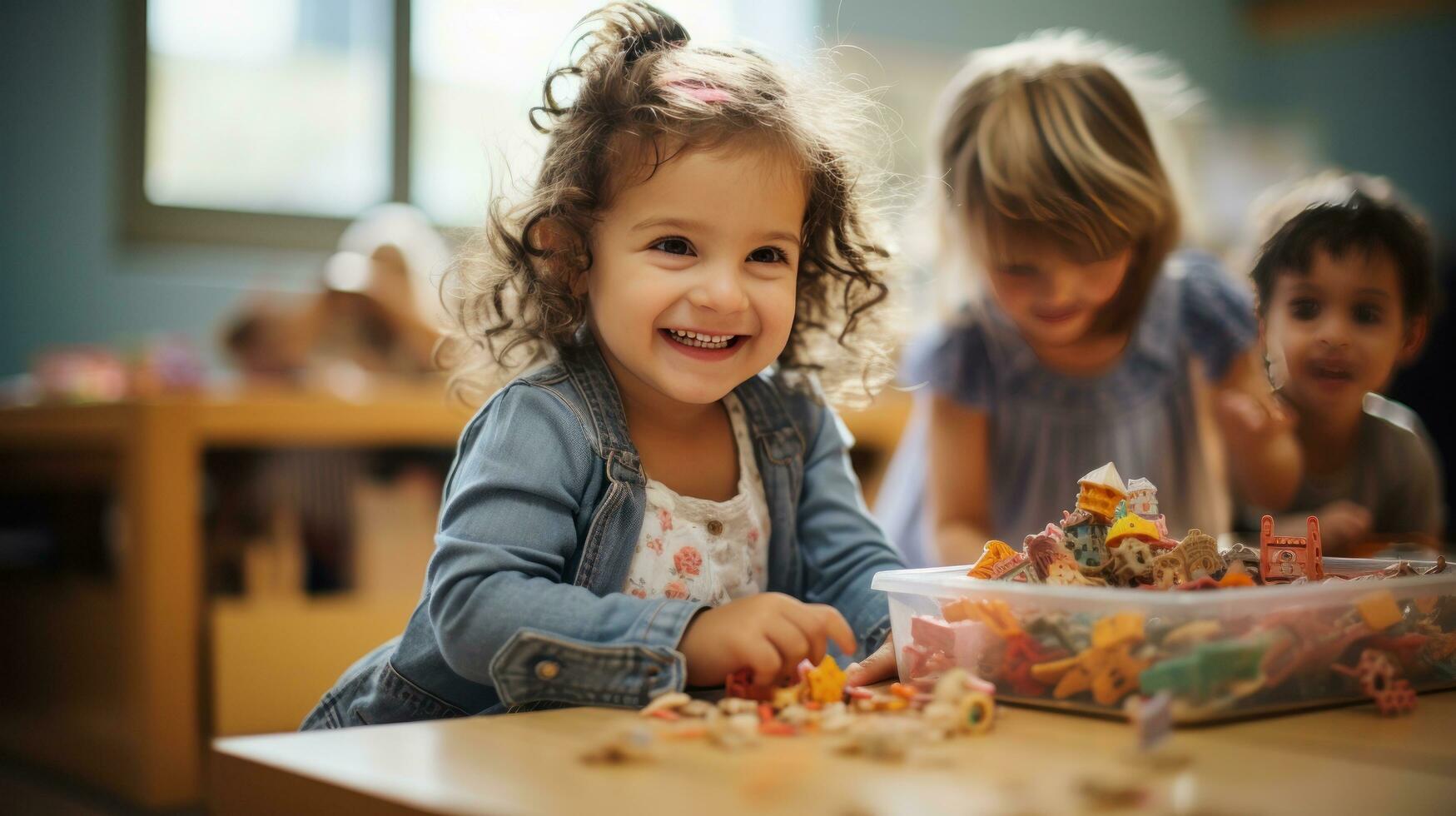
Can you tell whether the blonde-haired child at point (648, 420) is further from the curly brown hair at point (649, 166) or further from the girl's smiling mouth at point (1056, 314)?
the girl's smiling mouth at point (1056, 314)

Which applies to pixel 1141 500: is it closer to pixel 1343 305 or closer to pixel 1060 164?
pixel 1343 305

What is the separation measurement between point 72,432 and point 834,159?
131 centimetres

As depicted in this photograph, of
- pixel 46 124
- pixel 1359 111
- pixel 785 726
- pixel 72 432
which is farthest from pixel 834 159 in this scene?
pixel 1359 111

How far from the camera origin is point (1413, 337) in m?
0.82

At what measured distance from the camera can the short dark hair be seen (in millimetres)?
781

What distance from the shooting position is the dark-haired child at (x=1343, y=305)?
775 mm

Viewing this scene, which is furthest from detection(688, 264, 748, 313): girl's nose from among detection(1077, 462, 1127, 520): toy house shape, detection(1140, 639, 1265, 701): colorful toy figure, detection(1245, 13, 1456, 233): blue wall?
detection(1245, 13, 1456, 233): blue wall

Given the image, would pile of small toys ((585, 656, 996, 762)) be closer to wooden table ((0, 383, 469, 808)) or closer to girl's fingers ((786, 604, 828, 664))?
girl's fingers ((786, 604, 828, 664))

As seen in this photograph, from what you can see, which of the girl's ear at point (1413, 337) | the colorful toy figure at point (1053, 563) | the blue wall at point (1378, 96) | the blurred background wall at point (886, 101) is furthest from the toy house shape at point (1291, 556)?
the blue wall at point (1378, 96)

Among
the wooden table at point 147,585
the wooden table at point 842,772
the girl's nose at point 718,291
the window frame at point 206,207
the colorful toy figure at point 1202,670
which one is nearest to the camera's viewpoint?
the wooden table at point 842,772

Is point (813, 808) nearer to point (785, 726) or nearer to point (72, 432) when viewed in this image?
point (785, 726)

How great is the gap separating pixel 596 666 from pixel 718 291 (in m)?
0.25

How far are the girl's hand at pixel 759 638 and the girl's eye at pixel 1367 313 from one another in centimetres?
38

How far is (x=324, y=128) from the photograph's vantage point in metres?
2.94
